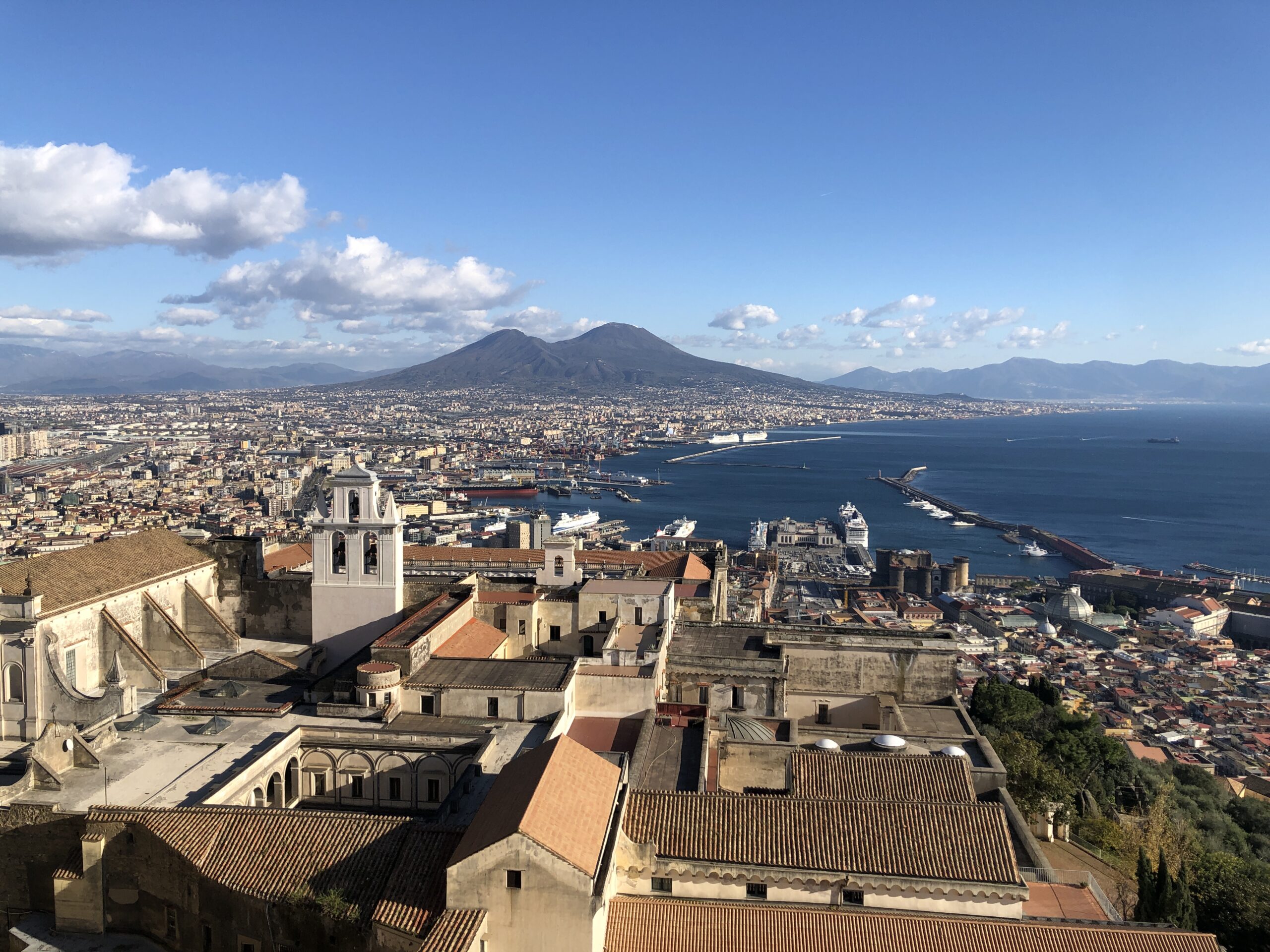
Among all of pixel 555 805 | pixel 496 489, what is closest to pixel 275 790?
pixel 555 805

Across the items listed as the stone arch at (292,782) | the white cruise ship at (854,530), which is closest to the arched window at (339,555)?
the stone arch at (292,782)

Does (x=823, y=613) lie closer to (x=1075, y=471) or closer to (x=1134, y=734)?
(x=1134, y=734)

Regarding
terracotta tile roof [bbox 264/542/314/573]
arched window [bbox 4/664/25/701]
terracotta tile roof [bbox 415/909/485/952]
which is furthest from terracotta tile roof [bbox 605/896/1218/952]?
terracotta tile roof [bbox 264/542/314/573]

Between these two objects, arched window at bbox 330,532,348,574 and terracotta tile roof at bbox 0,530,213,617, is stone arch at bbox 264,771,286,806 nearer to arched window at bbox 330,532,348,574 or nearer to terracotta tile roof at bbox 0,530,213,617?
terracotta tile roof at bbox 0,530,213,617

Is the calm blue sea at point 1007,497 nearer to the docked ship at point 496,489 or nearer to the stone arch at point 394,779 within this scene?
the docked ship at point 496,489

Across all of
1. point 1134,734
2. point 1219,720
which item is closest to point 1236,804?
point 1134,734

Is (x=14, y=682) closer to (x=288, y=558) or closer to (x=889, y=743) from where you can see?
(x=288, y=558)
